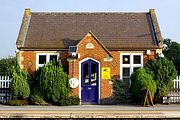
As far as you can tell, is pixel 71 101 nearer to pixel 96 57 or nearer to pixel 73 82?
pixel 73 82

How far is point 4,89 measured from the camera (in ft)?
82.9

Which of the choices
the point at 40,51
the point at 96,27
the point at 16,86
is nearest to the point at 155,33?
the point at 96,27

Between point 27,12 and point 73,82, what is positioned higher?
point 27,12

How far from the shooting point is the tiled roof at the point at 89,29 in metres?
26.1

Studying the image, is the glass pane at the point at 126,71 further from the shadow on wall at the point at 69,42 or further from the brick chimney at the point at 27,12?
the brick chimney at the point at 27,12

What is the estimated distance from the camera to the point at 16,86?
24.0 m

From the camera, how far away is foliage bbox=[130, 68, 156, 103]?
77.1 ft

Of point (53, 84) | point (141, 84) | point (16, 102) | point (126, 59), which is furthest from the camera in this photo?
point (126, 59)

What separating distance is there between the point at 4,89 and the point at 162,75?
31.0ft

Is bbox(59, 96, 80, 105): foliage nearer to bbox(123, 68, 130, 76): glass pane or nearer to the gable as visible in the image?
the gable

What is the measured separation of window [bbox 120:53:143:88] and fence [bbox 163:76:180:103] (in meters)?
2.38

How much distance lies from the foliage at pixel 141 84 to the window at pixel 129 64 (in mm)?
1126

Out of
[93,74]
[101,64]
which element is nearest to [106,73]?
[101,64]

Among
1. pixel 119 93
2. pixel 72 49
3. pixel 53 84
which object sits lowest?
pixel 119 93
